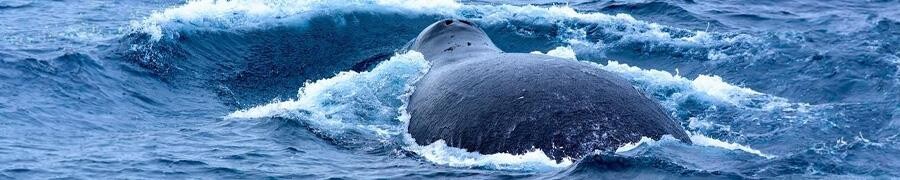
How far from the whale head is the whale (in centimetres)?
131

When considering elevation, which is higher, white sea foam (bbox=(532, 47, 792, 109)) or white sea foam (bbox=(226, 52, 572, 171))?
white sea foam (bbox=(226, 52, 572, 171))

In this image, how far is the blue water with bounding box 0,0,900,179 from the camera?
44.0ft

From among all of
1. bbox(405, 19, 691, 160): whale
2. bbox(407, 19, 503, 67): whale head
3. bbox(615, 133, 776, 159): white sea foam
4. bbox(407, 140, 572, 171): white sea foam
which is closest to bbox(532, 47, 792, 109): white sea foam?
bbox(407, 19, 503, 67): whale head

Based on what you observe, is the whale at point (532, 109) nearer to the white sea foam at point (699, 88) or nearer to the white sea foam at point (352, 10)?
the white sea foam at point (699, 88)

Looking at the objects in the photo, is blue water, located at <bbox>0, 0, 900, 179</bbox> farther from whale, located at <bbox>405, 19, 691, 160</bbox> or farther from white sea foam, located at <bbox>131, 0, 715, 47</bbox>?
whale, located at <bbox>405, 19, 691, 160</bbox>

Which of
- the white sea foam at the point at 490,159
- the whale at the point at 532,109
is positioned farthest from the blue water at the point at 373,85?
the whale at the point at 532,109

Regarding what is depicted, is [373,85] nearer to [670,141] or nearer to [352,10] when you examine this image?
[670,141]

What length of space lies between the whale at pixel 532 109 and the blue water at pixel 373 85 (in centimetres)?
31

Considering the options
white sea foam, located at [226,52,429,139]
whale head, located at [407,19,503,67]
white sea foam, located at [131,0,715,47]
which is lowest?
white sea foam, located at [226,52,429,139]

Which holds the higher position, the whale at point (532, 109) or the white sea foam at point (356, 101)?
the whale at point (532, 109)

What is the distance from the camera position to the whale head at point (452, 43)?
752 inches

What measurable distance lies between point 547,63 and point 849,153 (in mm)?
4574

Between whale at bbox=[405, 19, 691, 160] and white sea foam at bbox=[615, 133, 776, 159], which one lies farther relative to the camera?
whale at bbox=[405, 19, 691, 160]

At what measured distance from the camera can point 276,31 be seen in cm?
2570
